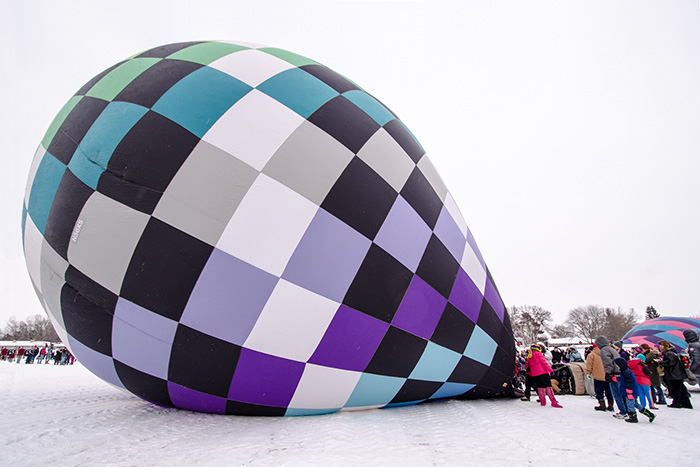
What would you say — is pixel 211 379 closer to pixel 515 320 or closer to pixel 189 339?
pixel 189 339

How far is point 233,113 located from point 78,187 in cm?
207

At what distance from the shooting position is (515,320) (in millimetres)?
71312

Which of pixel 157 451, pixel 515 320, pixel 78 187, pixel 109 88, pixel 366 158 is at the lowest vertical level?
pixel 157 451

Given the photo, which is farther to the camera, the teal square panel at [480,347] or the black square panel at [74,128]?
the teal square panel at [480,347]

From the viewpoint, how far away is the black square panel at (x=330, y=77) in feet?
16.7

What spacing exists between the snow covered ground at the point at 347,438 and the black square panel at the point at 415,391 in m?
0.16

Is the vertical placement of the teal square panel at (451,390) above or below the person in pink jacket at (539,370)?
below

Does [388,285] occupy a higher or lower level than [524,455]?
higher

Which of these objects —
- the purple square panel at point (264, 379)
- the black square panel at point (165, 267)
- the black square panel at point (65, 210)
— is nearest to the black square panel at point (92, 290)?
the black square panel at point (65, 210)

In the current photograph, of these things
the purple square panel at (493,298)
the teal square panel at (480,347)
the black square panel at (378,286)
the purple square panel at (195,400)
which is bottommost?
the purple square panel at (195,400)

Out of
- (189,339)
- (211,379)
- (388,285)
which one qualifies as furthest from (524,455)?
(189,339)

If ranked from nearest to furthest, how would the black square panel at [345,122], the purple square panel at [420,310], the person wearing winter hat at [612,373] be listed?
1. the purple square panel at [420,310]
2. the black square panel at [345,122]
3. the person wearing winter hat at [612,373]

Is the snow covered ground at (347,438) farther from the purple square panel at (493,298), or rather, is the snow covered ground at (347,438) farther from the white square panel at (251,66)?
the white square panel at (251,66)

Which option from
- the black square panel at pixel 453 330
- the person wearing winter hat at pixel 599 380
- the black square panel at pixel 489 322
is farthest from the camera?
the person wearing winter hat at pixel 599 380
